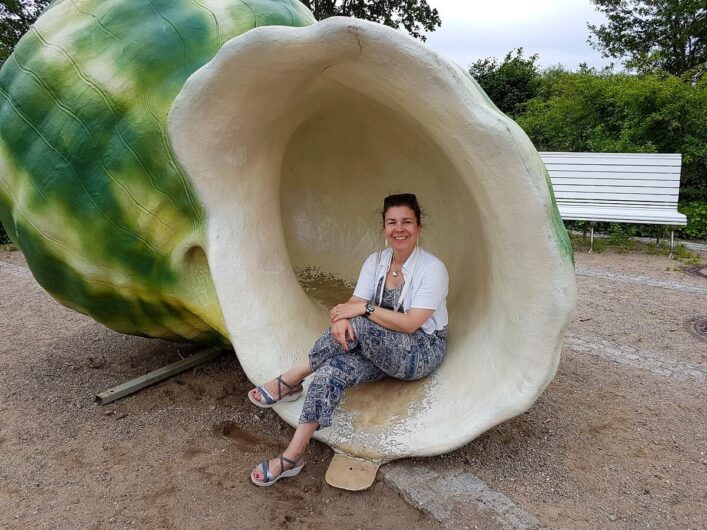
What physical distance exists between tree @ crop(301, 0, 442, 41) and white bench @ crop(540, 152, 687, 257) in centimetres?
977

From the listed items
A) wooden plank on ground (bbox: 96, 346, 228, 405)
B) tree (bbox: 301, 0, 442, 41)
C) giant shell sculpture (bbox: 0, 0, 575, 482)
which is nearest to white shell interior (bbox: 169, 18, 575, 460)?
giant shell sculpture (bbox: 0, 0, 575, 482)

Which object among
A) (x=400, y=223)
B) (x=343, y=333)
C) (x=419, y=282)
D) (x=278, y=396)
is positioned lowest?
(x=278, y=396)

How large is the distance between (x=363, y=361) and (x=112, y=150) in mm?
1202

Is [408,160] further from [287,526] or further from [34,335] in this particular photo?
[34,335]

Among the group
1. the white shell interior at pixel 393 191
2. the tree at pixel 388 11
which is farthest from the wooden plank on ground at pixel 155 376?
the tree at pixel 388 11

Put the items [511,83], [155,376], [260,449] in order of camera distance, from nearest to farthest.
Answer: [260,449] < [155,376] < [511,83]

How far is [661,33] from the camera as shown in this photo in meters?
12.7

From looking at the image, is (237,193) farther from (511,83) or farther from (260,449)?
(511,83)

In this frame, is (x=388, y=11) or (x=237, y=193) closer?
(x=237, y=193)

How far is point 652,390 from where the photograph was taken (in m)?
2.65

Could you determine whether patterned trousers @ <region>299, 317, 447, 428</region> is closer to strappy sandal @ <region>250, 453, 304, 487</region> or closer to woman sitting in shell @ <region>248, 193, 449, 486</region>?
woman sitting in shell @ <region>248, 193, 449, 486</region>

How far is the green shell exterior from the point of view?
80.0 inches

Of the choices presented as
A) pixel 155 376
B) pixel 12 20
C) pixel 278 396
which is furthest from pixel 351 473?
pixel 12 20

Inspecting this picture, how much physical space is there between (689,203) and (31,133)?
24.3 ft
